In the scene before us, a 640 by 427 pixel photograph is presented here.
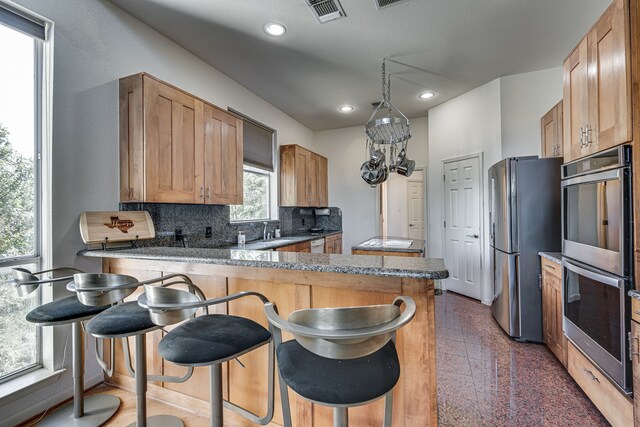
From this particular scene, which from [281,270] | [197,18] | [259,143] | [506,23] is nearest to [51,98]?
[197,18]

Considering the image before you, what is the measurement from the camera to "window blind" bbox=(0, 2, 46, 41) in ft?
5.72

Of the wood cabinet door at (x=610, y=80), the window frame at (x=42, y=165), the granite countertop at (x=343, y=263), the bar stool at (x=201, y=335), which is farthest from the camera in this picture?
the window frame at (x=42, y=165)

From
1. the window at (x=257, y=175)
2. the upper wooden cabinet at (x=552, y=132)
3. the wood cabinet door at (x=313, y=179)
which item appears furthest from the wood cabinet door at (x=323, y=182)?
the upper wooden cabinet at (x=552, y=132)

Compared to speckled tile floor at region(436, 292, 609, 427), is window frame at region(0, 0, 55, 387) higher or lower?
higher

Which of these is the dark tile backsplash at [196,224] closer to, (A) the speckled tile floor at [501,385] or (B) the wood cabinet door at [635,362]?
(A) the speckled tile floor at [501,385]

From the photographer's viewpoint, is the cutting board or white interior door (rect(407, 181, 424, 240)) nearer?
the cutting board

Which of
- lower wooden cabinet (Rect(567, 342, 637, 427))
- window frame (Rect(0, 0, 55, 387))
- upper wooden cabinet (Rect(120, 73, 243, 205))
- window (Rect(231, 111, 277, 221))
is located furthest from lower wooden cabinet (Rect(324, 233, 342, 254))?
window frame (Rect(0, 0, 55, 387))

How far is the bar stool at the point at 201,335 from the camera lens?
1074 mm

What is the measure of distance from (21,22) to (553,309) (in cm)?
440

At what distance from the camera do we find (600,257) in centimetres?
170

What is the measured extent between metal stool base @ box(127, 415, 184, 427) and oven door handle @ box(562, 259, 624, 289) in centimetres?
257

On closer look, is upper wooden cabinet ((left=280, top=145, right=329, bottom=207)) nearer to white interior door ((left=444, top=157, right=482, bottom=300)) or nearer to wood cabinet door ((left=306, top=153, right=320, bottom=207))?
wood cabinet door ((left=306, top=153, right=320, bottom=207))

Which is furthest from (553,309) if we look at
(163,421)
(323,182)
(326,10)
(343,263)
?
(323,182)

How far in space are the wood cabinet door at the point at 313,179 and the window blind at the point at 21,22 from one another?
354cm
